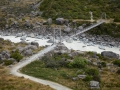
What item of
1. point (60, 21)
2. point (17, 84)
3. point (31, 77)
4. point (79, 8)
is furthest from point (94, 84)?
point (79, 8)

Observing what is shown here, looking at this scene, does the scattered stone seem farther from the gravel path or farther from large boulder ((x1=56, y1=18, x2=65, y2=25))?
large boulder ((x1=56, y1=18, x2=65, y2=25))

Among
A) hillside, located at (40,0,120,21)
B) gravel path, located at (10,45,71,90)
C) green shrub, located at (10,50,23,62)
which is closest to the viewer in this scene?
gravel path, located at (10,45,71,90)

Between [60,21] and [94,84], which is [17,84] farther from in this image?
[60,21]

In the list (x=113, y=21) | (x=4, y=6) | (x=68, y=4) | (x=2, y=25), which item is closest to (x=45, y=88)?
(x=113, y=21)

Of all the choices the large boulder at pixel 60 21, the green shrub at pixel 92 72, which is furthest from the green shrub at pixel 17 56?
the large boulder at pixel 60 21

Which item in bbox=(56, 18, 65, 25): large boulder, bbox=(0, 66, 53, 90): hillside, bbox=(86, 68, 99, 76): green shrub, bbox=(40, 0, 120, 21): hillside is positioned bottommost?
bbox=(56, 18, 65, 25): large boulder

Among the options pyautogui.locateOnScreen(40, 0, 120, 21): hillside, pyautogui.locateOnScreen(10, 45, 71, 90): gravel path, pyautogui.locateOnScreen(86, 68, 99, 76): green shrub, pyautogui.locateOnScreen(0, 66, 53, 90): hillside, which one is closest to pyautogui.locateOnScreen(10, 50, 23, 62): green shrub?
pyautogui.locateOnScreen(10, 45, 71, 90): gravel path

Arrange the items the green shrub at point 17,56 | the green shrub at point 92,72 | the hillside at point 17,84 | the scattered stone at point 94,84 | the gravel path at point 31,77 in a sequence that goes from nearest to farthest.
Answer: the hillside at point 17,84, the gravel path at point 31,77, the scattered stone at point 94,84, the green shrub at point 92,72, the green shrub at point 17,56

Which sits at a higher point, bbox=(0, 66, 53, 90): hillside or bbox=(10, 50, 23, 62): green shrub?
bbox=(0, 66, 53, 90): hillside

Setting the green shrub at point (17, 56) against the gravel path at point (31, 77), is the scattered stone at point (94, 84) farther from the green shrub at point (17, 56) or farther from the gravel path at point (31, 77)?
the green shrub at point (17, 56)
